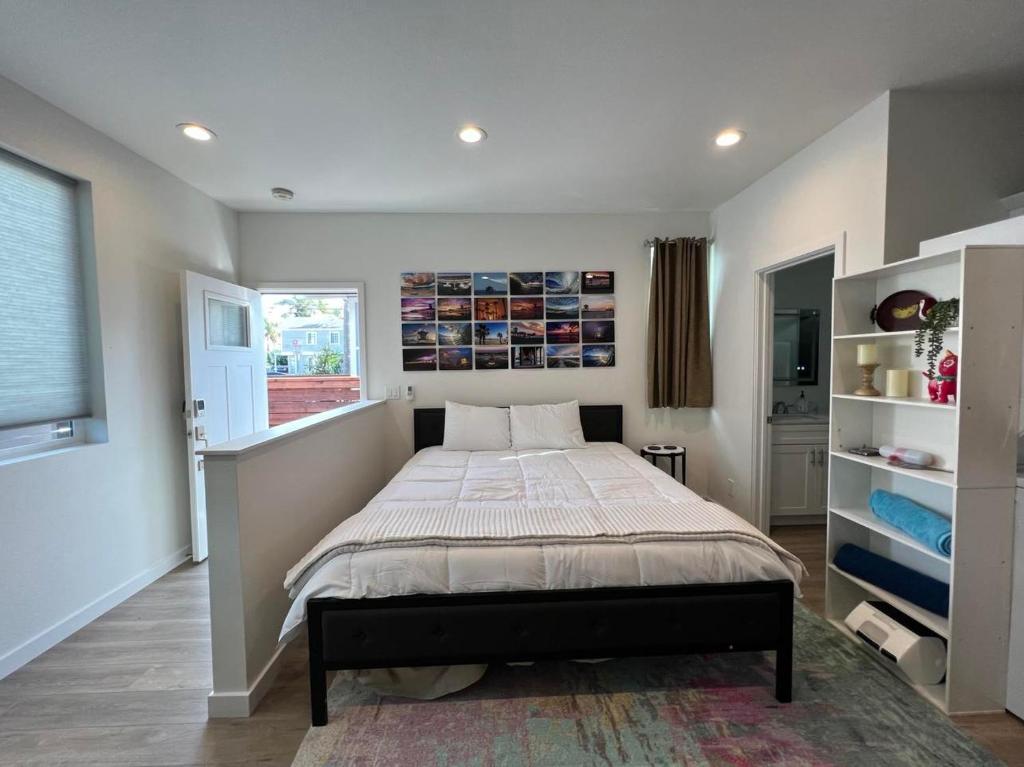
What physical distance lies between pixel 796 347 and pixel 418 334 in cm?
330

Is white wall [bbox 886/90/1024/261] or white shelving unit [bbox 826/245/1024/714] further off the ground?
white wall [bbox 886/90/1024/261]

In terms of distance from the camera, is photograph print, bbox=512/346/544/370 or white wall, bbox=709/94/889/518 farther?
photograph print, bbox=512/346/544/370

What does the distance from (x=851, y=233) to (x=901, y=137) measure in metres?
0.42

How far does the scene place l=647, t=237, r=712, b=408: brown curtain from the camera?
3.42 metres

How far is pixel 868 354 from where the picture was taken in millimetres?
1839

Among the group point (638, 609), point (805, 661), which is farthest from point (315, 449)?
point (805, 661)

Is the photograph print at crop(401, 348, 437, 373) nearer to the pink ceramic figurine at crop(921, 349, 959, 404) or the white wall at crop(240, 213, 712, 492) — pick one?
the white wall at crop(240, 213, 712, 492)

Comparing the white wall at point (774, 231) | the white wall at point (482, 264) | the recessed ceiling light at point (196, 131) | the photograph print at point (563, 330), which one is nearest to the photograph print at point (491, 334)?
the white wall at point (482, 264)

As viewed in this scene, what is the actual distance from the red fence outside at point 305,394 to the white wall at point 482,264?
4.61 ft

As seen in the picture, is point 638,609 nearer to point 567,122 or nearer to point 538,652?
point 538,652

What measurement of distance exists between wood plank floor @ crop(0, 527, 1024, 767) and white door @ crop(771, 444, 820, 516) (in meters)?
1.10

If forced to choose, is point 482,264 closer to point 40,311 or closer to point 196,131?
point 196,131

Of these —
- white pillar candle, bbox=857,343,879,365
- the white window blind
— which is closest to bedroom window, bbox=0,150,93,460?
the white window blind

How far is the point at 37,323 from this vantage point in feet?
6.42
